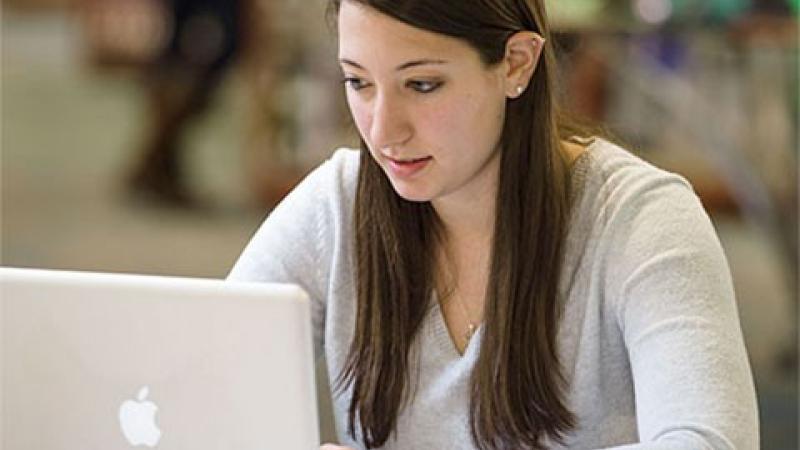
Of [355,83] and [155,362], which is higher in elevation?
[355,83]

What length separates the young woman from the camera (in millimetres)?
1360

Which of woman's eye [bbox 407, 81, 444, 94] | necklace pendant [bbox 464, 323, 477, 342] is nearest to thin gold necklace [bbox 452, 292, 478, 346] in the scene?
necklace pendant [bbox 464, 323, 477, 342]

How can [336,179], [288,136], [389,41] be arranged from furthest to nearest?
1. [288,136]
2. [336,179]
3. [389,41]

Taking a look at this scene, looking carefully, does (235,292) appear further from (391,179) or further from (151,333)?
(391,179)

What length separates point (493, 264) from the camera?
1.51 metres

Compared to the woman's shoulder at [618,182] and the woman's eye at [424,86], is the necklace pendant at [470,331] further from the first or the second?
Result: the woman's eye at [424,86]

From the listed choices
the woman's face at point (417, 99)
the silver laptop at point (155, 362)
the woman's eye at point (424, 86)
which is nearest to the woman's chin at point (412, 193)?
the woman's face at point (417, 99)

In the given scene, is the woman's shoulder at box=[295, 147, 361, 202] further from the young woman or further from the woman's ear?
the woman's ear

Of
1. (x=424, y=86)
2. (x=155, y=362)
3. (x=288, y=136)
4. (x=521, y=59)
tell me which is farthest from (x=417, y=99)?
(x=288, y=136)

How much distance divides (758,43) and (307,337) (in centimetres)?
325

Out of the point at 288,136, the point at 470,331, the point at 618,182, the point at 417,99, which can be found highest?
the point at 417,99

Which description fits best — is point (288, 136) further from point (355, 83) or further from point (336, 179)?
point (355, 83)

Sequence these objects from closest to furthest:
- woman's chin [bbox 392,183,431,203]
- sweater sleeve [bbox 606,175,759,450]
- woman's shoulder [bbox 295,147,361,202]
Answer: sweater sleeve [bbox 606,175,759,450] → woman's chin [bbox 392,183,431,203] → woman's shoulder [bbox 295,147,361,202]

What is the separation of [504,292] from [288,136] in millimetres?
3717
